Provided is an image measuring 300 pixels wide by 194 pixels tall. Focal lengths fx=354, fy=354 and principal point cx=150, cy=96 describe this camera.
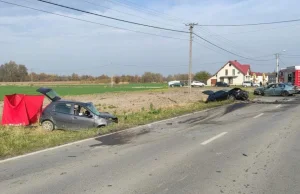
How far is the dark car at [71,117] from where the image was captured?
15.1 m

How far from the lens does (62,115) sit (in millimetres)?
15281

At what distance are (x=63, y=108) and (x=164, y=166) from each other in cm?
909

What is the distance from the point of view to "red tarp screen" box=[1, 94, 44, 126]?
17.0m

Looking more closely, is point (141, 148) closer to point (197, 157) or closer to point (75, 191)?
point (197, 157)

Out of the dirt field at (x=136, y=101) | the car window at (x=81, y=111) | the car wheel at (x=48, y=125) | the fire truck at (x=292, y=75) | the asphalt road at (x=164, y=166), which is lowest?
the dirt field at (x=136, y=101)

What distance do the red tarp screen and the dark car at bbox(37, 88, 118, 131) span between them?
225 centimetres

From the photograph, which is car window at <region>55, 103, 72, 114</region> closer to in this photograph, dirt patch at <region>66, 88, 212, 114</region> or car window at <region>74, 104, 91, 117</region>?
car window at <region>74, 104, 91, 117</region>

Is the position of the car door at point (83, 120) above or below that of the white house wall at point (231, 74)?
below

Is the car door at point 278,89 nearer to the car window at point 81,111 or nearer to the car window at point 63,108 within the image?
the car window at point 81,111

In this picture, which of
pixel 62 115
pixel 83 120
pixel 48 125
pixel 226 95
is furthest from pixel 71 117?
pixel 226 95

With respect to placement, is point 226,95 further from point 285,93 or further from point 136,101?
point 285,93

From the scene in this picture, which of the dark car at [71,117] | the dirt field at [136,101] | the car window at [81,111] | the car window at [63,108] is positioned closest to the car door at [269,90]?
the dirt field at [136,101]

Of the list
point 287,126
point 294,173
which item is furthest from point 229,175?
point 287,126

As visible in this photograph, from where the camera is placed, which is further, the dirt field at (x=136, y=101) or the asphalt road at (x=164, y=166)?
the dirt field at (x=136, y=101)
